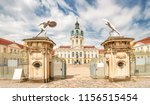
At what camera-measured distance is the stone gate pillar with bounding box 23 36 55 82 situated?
33.9ft

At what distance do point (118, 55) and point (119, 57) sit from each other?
14 cm

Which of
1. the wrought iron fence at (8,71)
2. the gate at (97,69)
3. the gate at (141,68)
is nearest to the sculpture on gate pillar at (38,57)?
the wrought iron fence at (8,71)

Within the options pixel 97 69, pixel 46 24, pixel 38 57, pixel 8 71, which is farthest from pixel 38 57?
pixel 97 69

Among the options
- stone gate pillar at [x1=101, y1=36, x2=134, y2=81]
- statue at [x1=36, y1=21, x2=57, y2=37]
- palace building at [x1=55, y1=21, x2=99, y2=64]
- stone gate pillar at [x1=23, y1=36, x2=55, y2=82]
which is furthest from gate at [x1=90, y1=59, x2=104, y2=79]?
palace building at [x1=55, y1=21, x2=99, y2=64]

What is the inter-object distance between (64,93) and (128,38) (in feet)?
17.8

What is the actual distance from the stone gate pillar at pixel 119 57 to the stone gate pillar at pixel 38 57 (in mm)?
3988

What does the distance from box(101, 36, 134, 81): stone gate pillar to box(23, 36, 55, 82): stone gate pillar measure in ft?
13.1

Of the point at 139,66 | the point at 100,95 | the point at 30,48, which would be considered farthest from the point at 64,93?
the point at 139,66

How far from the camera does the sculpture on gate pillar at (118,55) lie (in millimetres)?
10404

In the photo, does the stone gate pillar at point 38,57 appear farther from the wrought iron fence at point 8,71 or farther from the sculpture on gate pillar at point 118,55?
the sculpture on gate pillar at point 118,55

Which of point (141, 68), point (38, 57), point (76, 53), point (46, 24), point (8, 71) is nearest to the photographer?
point (38, 57)

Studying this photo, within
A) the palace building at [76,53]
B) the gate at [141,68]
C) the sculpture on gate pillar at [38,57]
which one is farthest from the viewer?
the palace building at [76,53]

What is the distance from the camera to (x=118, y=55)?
10508 millimetres

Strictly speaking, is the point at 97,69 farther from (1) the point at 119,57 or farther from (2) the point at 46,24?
(2) the point at 46,24
